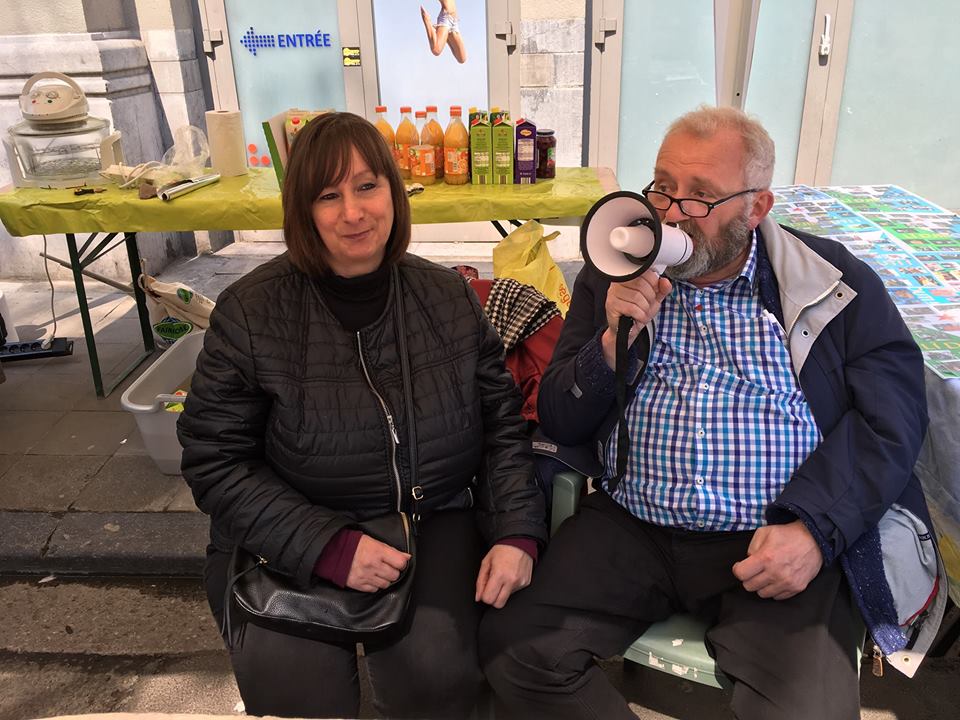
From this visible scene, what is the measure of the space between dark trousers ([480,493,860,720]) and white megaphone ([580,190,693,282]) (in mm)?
751

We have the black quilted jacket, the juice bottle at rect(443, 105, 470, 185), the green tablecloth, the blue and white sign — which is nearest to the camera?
the black quilted jacket

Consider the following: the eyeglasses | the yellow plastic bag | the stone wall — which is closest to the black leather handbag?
the eyeglasses

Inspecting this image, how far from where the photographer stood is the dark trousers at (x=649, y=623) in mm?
1745

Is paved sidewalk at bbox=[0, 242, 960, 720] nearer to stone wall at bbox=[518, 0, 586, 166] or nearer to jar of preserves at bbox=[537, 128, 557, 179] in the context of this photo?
jar of preserves at bbox=[537, 128, 557, 179]

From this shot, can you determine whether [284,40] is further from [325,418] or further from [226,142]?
[325,418]

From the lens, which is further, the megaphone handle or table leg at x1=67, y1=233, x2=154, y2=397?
table leg at x1=67, y1=233, x2=154, y2=397

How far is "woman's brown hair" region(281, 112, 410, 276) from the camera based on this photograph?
6.48 ft

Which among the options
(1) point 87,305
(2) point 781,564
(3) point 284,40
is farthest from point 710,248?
(3) point 284,40

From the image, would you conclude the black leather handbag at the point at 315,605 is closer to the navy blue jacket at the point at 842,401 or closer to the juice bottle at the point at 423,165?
the navy blue jacket at the point at 842,401

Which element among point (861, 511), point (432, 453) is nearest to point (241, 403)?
point (432, 453)

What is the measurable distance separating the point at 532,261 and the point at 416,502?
5.43 ft

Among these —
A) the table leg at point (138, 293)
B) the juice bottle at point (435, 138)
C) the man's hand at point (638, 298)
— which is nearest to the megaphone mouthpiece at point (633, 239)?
the man's hand at point (638, 298)

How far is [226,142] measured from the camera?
4199mm

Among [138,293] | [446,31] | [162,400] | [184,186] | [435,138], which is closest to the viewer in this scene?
[162,400]
